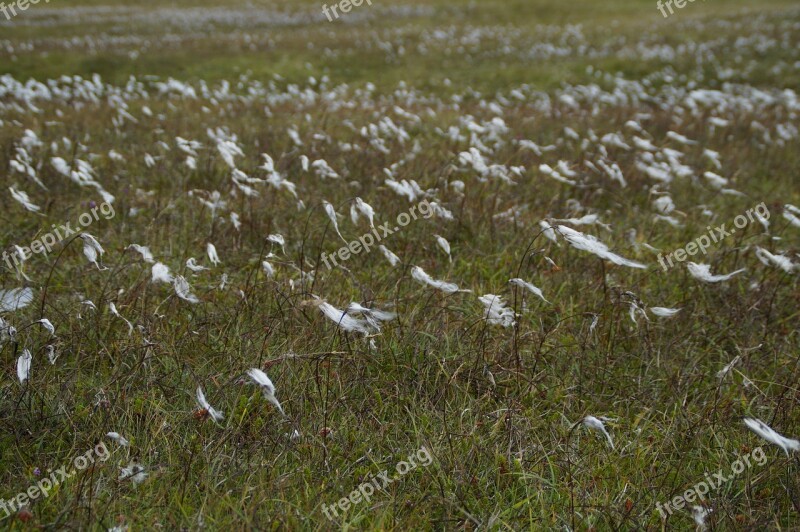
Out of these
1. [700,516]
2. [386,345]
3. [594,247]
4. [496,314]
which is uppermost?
[594,247]

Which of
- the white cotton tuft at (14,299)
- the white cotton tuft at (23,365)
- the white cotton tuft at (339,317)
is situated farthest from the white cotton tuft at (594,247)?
the white cotton tuft at (14,299)

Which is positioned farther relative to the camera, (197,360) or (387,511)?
(197,360)

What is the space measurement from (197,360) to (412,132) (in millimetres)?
6347

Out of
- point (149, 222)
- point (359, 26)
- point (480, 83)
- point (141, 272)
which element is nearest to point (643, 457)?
point (141, 272)

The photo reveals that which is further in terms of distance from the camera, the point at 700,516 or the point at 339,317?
the point at 339,317

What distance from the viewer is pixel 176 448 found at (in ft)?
8.92

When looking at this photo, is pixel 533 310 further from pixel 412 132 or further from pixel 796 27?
pixel 796 27

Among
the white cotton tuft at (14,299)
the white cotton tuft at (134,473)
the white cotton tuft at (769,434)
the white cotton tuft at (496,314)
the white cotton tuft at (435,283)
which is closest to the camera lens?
the white cotton tuft at (769,434)

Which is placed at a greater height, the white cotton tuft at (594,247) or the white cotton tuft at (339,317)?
the white cotton tuft at (594,247)

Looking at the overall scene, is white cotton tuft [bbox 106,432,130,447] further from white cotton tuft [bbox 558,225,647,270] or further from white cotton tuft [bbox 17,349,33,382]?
white cotton tuft [bbox 558,225,647,270]

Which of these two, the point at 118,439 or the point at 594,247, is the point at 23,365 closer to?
the point at 118,439

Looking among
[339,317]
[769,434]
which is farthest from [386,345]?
[769,434]

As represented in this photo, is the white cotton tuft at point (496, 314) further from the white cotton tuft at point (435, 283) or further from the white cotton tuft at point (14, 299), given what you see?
the white cotton tuft at point (14, 299)

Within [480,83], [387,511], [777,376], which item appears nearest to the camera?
[387,511]
